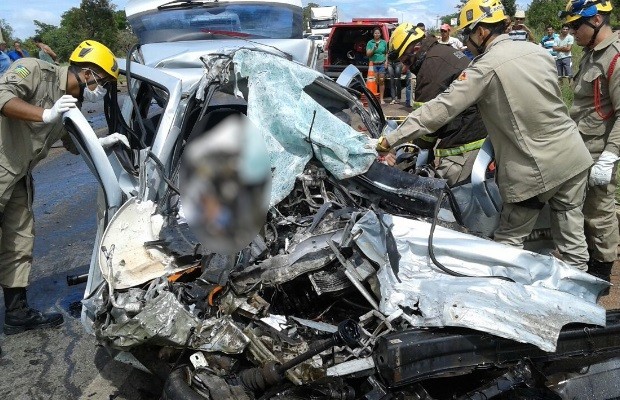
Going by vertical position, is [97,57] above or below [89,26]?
above

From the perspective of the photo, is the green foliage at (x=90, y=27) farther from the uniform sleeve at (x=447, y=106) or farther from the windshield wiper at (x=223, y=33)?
the uniform sleeve at (x=447, y=106)

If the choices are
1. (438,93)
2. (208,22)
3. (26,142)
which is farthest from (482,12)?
(26,142)

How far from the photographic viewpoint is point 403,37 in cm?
455

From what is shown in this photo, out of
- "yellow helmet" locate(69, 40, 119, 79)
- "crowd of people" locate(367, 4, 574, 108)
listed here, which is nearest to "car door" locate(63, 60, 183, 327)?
"yellow helmet" locate(69, 40, 119, 79)

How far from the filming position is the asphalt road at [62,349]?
3287 millimetres

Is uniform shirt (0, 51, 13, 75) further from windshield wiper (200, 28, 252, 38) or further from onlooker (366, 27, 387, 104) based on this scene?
windshield wiper (200, 28, 252, 38)

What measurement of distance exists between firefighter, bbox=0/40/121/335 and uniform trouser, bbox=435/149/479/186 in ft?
8.02

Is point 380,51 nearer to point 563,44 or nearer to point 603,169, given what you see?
point 563,44

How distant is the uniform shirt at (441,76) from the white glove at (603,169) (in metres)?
0.81

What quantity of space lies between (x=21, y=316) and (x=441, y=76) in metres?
3.56

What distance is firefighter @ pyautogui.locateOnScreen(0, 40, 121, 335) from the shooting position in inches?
151

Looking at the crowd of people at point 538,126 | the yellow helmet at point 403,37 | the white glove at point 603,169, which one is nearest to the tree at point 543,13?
the yellow helmet at point 403,37

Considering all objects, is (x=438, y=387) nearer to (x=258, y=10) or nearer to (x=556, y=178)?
(x=556, y=178)

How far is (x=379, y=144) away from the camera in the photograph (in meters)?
3.28
